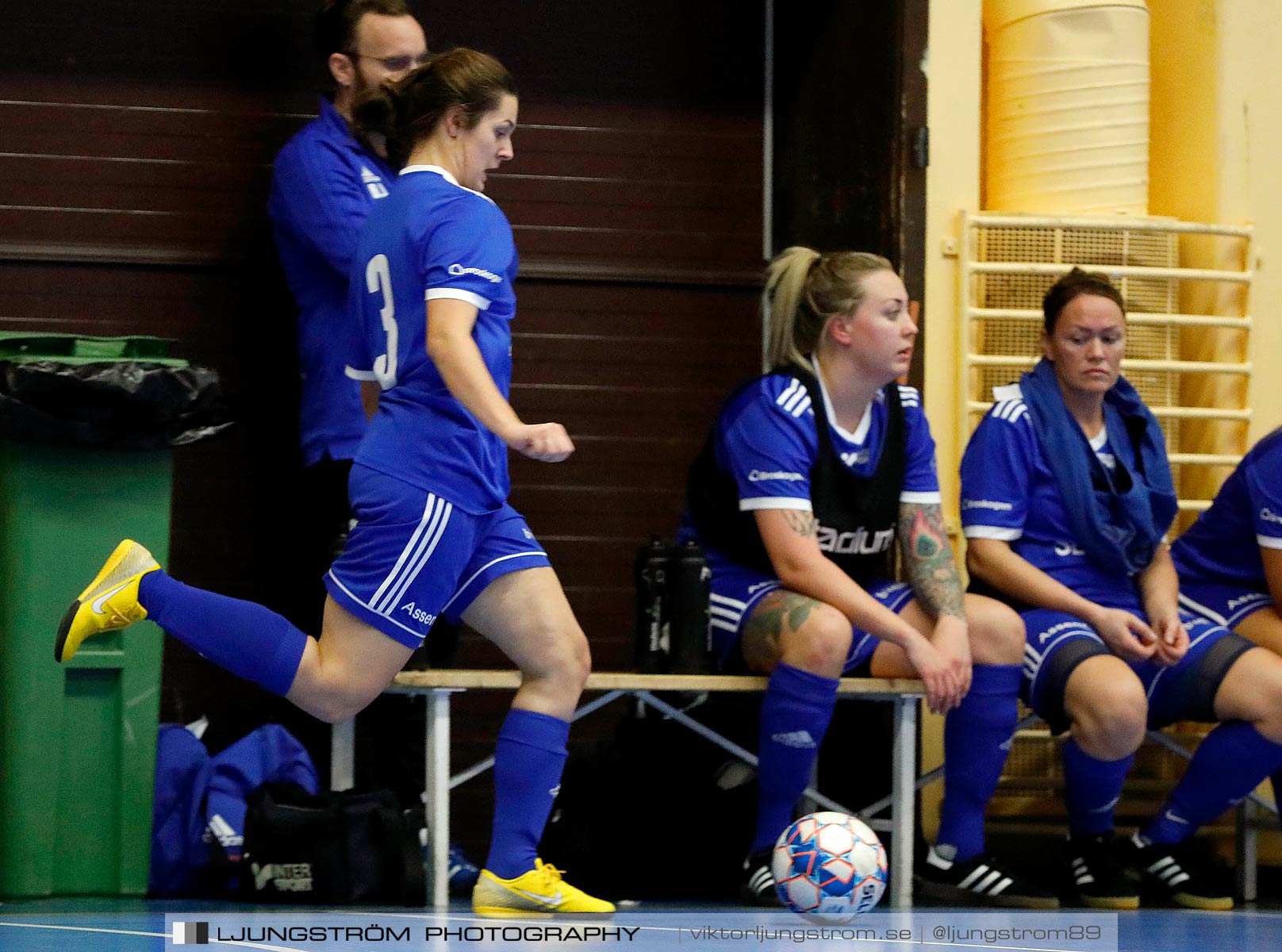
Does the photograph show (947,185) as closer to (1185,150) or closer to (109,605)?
(1185,150)

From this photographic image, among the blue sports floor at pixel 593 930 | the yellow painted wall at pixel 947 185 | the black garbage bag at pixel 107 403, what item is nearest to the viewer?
the blue sports floor at pixel 593 930

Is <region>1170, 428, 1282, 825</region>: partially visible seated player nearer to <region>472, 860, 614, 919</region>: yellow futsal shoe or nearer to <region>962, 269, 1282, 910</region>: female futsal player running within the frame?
<region>962, 269, 1282, 910</region>: female futsal player running

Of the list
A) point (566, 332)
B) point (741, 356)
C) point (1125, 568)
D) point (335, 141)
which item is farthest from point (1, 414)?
point (1125, 568)

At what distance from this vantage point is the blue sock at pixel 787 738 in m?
4.55

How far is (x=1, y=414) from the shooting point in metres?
4.43

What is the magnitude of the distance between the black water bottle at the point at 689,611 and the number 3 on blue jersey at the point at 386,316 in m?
1.36

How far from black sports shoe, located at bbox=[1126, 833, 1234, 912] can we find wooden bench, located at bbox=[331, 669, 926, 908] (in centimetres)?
66

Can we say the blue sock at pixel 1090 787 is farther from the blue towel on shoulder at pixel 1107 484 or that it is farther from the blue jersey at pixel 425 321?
the blue jersey at pixel 425 321

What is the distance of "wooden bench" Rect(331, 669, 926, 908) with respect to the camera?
4.49 metres

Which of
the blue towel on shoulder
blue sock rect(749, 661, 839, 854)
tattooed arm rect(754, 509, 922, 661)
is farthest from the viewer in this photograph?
the blue towel on shoulder

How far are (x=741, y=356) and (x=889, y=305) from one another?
4.47 feet

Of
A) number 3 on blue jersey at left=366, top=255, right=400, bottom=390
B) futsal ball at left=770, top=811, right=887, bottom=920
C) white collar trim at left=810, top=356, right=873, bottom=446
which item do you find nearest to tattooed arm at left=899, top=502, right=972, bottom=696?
white collar trim at left=810, top=356, right=873, bottom=446

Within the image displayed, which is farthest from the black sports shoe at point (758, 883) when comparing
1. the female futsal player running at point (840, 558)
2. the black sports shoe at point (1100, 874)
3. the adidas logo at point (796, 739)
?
the black sports shoe at point (1100, 874)

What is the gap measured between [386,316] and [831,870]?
1.48 metres
